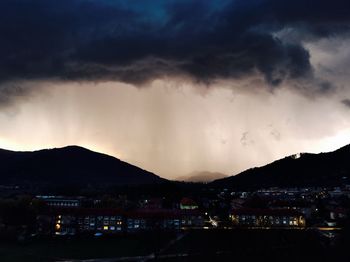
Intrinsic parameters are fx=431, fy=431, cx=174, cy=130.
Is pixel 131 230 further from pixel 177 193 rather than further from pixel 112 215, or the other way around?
pixel 177 193

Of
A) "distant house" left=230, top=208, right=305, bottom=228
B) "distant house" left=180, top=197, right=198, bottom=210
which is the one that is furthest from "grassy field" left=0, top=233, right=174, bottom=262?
"distant house" left=180, top=197, right=198, bottom=210

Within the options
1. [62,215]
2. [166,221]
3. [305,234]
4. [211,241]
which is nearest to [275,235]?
[305,234]

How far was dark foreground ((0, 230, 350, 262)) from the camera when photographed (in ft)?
176

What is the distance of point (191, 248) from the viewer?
60750 millimetres

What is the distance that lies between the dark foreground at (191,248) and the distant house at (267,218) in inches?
465

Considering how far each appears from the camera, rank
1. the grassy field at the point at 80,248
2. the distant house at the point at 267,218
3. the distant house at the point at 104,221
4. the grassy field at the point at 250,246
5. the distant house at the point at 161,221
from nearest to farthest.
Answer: the grassy field at the point at 250,246 < the grassy field at the point at 80,248 < the distant house at the point at 104,221 < the distant house at the point at 161,221 < the distant house at the point at 267,218

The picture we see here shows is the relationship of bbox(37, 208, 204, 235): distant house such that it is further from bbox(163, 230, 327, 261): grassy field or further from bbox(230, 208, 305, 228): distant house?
bbox(230, 208, 305, 228): distant house

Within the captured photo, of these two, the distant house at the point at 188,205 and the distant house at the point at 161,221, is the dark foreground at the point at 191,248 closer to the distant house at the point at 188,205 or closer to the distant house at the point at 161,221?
the distant house at the point at 161,221

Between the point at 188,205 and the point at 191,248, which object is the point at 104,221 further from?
the point at 188,205

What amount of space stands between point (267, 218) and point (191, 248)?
34.4 metres

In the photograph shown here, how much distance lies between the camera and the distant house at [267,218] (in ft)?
292

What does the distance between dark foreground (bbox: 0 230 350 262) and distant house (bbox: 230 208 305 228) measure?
11.8 m

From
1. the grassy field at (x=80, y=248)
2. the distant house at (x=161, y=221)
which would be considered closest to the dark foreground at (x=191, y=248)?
the grassy field at (x=80, y=248)

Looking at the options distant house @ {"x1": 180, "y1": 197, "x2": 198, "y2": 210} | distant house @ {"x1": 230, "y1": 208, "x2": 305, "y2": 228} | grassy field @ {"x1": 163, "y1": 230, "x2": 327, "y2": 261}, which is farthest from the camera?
distant house @ {"x1": 180, "y1": 197, "x2": 198, "y2": 210}
